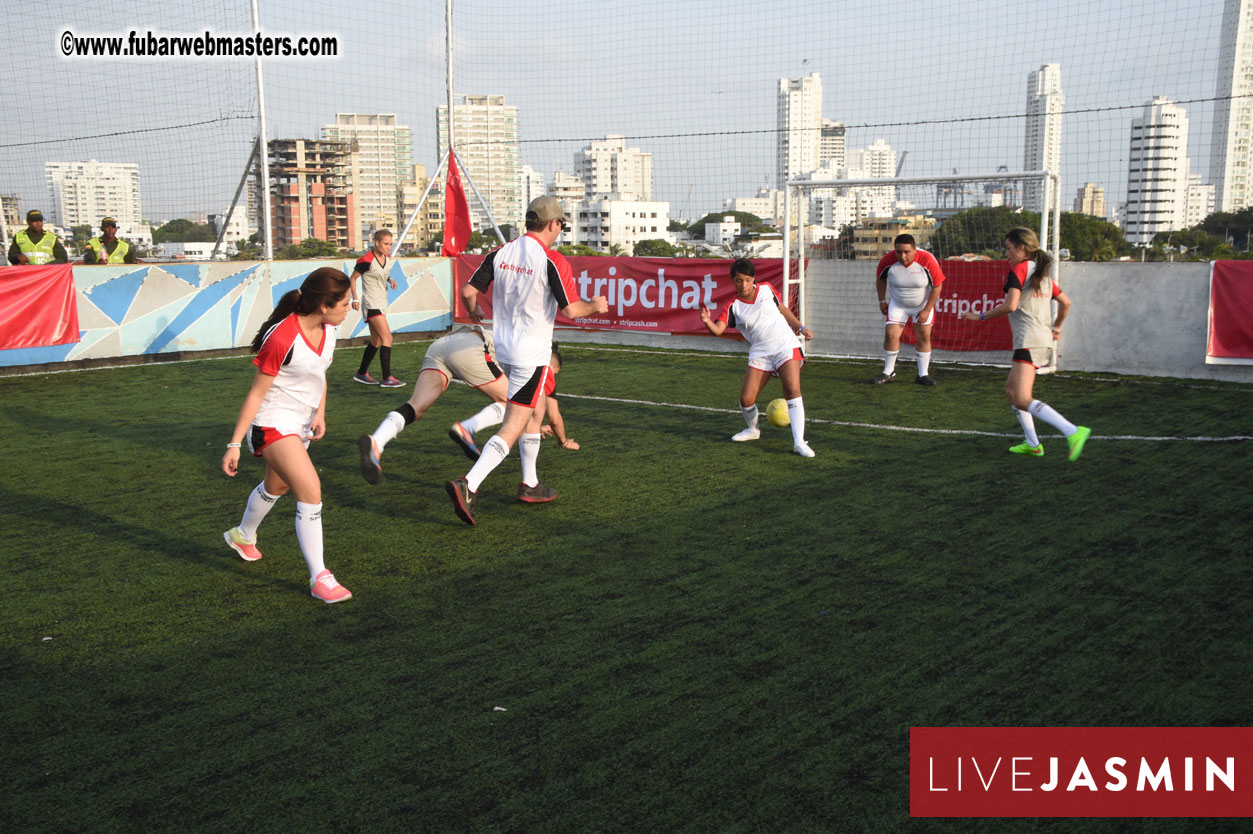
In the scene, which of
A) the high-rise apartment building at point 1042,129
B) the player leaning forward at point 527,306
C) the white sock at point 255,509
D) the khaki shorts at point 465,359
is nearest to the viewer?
the white sock at point 255,509

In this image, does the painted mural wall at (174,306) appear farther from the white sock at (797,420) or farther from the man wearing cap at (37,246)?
the white sock at (797,420)

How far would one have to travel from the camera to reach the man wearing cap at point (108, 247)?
15.4m

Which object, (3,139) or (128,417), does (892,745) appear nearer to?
(128,417)

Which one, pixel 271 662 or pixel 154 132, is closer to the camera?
pixel 271 662

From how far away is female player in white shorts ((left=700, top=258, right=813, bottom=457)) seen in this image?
8711 millimetres

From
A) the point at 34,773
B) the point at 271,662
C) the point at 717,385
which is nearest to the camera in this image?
the point at 34,773

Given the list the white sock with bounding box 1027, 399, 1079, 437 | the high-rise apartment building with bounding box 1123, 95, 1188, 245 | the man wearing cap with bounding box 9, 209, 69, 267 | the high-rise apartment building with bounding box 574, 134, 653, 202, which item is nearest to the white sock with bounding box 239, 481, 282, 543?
the white sock with bounding box 1027, 399, 1079, 437

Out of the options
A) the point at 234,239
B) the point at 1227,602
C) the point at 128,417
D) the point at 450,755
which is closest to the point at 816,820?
the point at 450,755

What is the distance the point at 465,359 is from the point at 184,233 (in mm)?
11450

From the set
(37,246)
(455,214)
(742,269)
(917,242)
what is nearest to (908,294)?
(917,242)

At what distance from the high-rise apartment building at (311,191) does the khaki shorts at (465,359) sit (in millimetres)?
10140

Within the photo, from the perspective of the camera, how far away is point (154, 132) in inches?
677

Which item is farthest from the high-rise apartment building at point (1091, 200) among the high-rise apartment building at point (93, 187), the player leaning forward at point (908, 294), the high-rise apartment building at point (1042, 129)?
the high-rise apartment building at point (93, 187)

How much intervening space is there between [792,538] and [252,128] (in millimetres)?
13916
